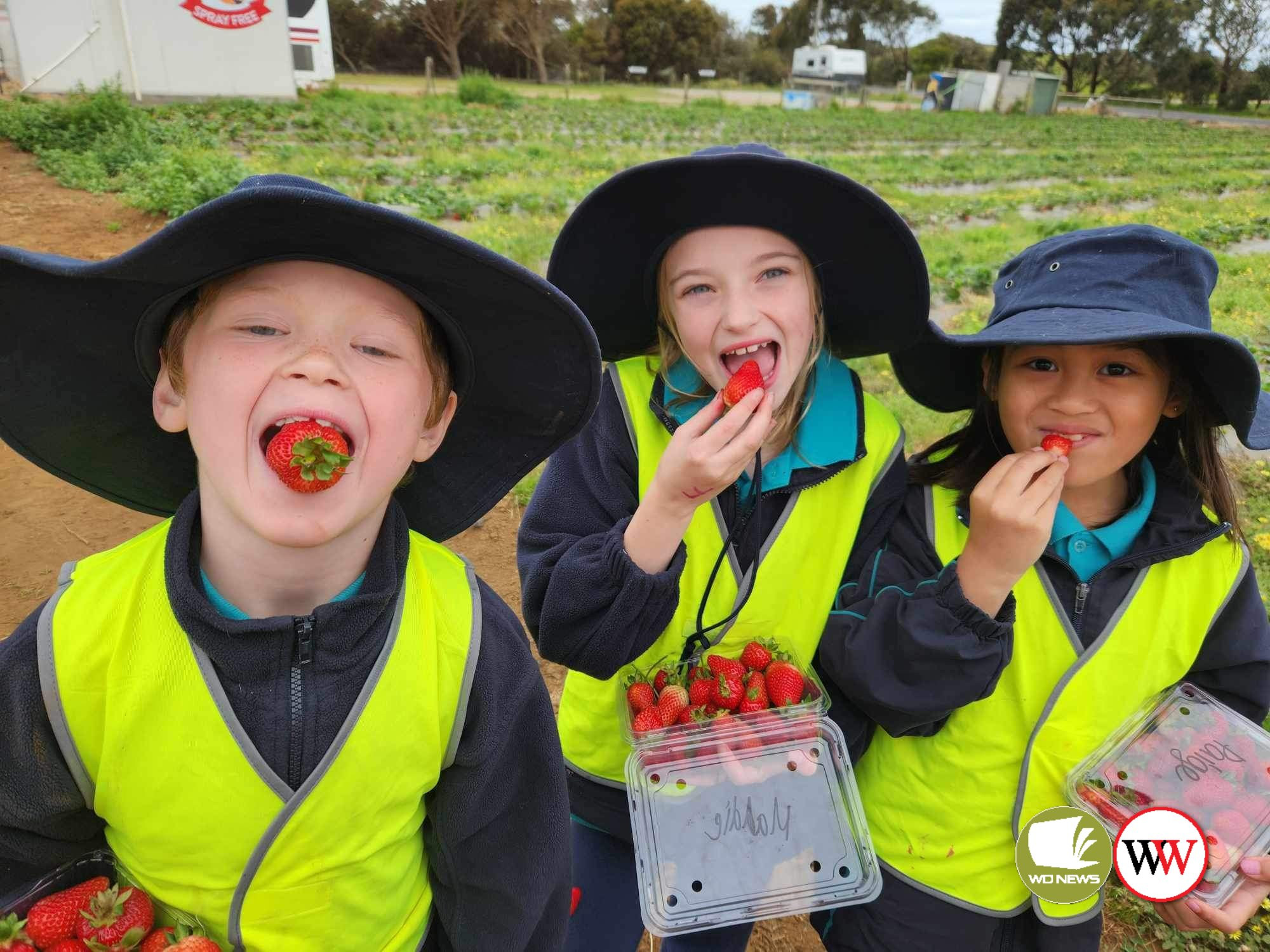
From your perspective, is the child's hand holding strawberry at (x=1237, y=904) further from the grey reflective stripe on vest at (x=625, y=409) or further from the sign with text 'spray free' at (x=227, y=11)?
the sign with text 'spray free' at (x=227, y=11)

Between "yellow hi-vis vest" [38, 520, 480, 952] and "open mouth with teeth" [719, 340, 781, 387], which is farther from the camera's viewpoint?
"open mouth with teeth" [719, 340, 781, 387]

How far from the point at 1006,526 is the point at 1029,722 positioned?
47cm

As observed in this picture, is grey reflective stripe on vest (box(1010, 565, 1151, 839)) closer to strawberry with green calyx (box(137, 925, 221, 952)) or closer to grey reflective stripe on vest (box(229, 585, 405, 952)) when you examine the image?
grey reflective stripe on vest (box(229, 585, 405, 952))

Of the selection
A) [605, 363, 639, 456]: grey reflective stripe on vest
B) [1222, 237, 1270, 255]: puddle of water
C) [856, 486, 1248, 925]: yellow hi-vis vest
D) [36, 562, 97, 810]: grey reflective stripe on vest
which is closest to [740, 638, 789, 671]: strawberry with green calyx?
[856, 486, 1248, 925]: yellow hi-vis vest

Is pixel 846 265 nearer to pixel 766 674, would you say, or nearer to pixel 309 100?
pixel 766 674

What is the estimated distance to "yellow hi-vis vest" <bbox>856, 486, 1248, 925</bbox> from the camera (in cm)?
166

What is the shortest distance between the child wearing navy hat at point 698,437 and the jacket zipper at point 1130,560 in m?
0.40

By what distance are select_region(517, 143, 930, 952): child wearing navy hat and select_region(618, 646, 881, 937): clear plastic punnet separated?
7.5 inches

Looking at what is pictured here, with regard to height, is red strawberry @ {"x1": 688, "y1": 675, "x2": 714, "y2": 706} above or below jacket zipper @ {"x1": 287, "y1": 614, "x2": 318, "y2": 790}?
below

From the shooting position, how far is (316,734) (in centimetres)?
128

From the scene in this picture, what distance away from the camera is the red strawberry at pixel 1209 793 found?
1583 mm

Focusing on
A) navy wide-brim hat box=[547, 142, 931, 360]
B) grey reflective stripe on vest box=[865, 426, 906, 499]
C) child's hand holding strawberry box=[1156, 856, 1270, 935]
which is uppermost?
navy wide-brim hat box=[547, 142, 931, 360]

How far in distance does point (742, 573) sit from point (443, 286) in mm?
871

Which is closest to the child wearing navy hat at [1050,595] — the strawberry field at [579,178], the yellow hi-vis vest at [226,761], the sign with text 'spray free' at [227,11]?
the strawberry field at [579,178]
